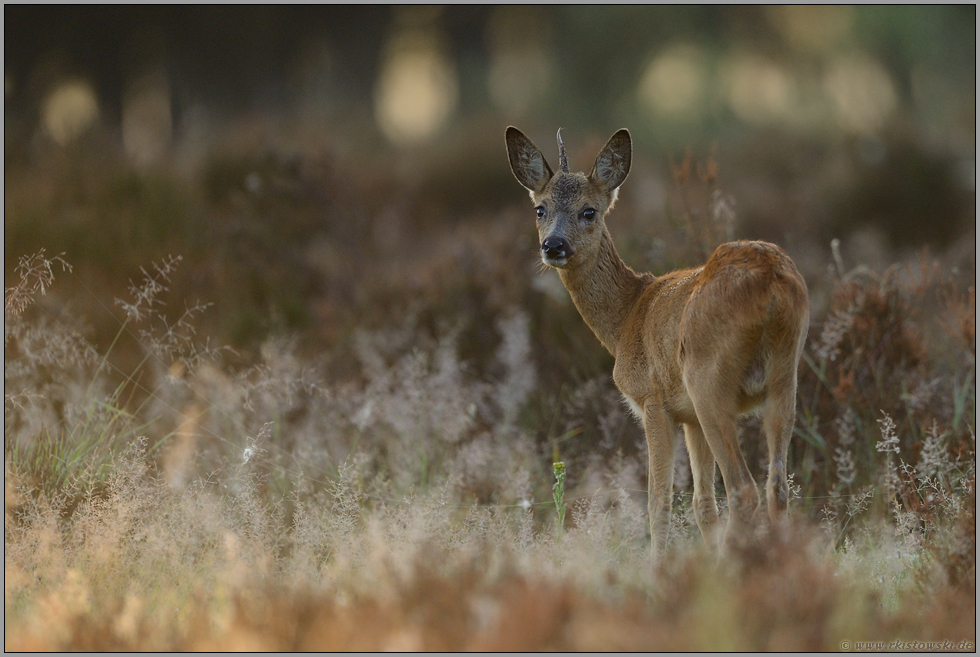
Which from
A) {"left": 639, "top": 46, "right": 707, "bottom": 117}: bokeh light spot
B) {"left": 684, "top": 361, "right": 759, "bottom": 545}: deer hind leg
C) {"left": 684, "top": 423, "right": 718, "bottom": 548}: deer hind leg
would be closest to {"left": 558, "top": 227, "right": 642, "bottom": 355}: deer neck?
{"left": 684, "top": 423, "right": 718, "bottom": 548}: deer hind leg

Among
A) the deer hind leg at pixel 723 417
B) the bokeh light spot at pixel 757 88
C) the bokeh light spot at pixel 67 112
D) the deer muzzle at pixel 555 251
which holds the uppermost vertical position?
the bokeh light spot at pixel 757 88

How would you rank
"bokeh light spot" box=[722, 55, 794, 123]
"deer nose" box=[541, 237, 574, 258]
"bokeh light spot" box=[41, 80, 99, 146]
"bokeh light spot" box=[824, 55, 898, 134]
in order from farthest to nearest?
"bokeh light spot" box=[722, 55, 794, 123] → "bokeh light spot" box=[824, 55, 898, 134] → "bokeh light spot" box=[41, 80, 99, 146] → "deer nose" box=[541, 237, 574, 258]

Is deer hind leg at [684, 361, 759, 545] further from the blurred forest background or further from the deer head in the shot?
Answer: the blurred forest background

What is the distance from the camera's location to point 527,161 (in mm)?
5641

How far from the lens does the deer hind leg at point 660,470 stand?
458 centimetres

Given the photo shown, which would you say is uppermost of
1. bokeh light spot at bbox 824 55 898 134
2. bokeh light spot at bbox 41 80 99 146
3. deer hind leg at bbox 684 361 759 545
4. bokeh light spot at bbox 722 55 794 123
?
bokeh light spot at bbox 722 55 794 123

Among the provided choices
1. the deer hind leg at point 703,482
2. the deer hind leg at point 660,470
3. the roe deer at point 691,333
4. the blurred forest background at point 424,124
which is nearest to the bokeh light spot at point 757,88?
the blurred forest background at point 424,124

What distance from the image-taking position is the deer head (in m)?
5.20

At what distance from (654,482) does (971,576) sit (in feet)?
4.90

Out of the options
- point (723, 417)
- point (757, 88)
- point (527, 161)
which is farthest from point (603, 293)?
point (757, 88)

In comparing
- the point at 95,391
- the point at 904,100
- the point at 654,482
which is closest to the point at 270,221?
the point at 95,391

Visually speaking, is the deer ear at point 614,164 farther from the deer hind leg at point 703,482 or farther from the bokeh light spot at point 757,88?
the bokeh light spot at point 757,88

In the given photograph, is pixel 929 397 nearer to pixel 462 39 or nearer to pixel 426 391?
pixel 426 391

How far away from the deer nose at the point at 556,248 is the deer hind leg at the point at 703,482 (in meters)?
1.16
